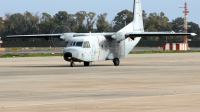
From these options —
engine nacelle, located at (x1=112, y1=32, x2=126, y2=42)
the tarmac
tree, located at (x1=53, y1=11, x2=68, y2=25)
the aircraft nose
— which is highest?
tree, located at (x1=53, y1=11, x2=68, y2=25)

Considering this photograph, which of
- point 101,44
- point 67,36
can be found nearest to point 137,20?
point 67,36

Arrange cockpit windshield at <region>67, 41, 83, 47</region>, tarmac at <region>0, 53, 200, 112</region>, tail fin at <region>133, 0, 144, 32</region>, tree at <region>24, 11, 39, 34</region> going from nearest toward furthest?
tarmac at <region>0, 53, 200, 112</region>
cockpit windshield at <region>67, 41, 83, 47</region>
tail fin at <region>133, 0, 144, 32</region>
tree at <region>24, 11, 39, 34</region>

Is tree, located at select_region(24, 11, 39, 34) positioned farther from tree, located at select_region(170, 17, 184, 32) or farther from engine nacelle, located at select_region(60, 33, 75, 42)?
engine nacelle, located at select_region(60, 33, 75, 42)

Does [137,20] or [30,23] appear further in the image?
[30,23]

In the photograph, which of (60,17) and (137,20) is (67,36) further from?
(60,17)

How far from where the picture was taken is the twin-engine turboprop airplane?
138ft

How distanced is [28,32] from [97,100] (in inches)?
4911

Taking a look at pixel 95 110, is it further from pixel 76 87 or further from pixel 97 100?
pixel 76 87

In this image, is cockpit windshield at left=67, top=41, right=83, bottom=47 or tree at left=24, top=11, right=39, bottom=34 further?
tree at left=24, top=11, right=39, bottom=34

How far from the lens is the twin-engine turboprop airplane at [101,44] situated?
4200cm

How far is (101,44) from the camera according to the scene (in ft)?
147

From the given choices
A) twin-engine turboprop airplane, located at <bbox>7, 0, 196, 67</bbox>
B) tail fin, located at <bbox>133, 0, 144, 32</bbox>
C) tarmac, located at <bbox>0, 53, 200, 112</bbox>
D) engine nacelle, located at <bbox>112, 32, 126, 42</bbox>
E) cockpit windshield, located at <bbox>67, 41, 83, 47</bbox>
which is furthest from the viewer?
tail fin, located at <bbox>133, 0, 144, 32</bbox>

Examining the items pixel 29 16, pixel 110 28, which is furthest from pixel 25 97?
pixel 29 16

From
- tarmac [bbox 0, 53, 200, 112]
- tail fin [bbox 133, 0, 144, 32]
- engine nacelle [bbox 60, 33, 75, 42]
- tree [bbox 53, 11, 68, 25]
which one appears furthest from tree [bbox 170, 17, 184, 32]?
tarmac [bbox 0, 53, 200, 112]
